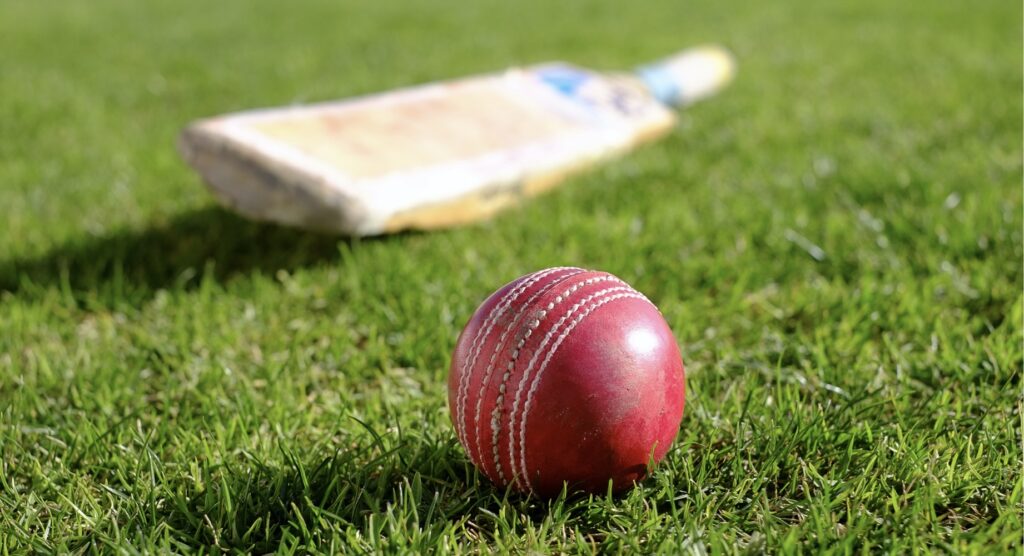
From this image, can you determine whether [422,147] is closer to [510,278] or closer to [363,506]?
[510,278]

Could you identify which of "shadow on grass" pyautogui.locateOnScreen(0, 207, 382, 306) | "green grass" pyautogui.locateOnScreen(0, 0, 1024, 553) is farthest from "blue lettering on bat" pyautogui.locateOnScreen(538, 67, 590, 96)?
"shadow on grass" pyautogui.locateOnScreen(0, 207, 382, 306)

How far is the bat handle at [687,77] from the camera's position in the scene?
4574 millimetres

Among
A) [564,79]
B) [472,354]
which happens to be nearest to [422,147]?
[564,79]

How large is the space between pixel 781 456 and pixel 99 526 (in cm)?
117

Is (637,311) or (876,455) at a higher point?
(637,311)

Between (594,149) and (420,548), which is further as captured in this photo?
(594,149)

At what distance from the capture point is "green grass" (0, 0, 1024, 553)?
150 cm

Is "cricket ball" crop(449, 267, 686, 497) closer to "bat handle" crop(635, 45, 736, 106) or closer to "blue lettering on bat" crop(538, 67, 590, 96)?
"blue lettering on bat" crop(538, 67, 590, 96)

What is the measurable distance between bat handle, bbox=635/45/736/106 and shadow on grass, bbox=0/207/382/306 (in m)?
2.27

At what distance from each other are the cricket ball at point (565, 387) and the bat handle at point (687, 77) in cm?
319

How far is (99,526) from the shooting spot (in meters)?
1.51

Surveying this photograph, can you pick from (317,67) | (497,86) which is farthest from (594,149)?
(317,67)

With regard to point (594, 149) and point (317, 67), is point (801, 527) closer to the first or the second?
point (594, 149)

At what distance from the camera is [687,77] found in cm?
470
